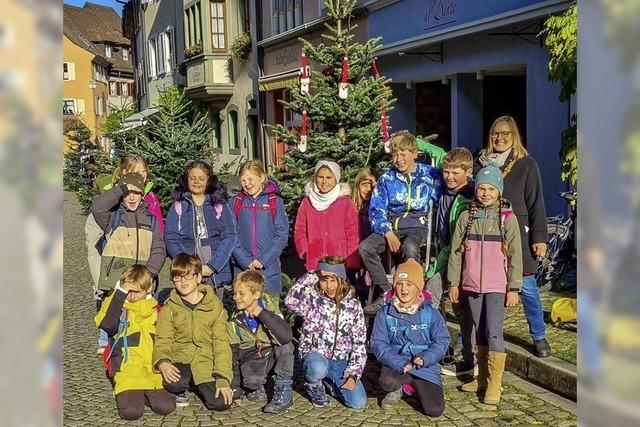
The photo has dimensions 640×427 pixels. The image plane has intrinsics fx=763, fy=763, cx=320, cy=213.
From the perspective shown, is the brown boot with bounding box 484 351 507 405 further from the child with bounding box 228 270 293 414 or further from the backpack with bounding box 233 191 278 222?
the backpack with bounding box 233 191 278 222

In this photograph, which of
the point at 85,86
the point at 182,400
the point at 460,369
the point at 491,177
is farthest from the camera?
the point at 85,86

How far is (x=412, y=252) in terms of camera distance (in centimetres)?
580

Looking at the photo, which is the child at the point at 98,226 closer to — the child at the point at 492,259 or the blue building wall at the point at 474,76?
the child at the point at 492,259

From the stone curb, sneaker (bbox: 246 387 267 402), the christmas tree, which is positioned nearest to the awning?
the christmas tree

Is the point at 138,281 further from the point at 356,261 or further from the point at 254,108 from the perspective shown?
the point at 254,108

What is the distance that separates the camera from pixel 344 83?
27.9ft

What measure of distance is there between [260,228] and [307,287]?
87cm

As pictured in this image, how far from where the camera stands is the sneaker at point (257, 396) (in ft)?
17.1

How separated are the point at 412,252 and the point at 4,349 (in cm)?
488

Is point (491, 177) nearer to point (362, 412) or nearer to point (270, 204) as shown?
point (362, 412)

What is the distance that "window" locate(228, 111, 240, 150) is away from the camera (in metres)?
25.1

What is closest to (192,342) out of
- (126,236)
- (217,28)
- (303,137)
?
(126,236)

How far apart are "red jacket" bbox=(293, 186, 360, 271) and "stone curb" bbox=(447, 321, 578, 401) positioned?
1447 millimetres

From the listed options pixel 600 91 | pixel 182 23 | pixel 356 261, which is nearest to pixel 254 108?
pixel 182 23
